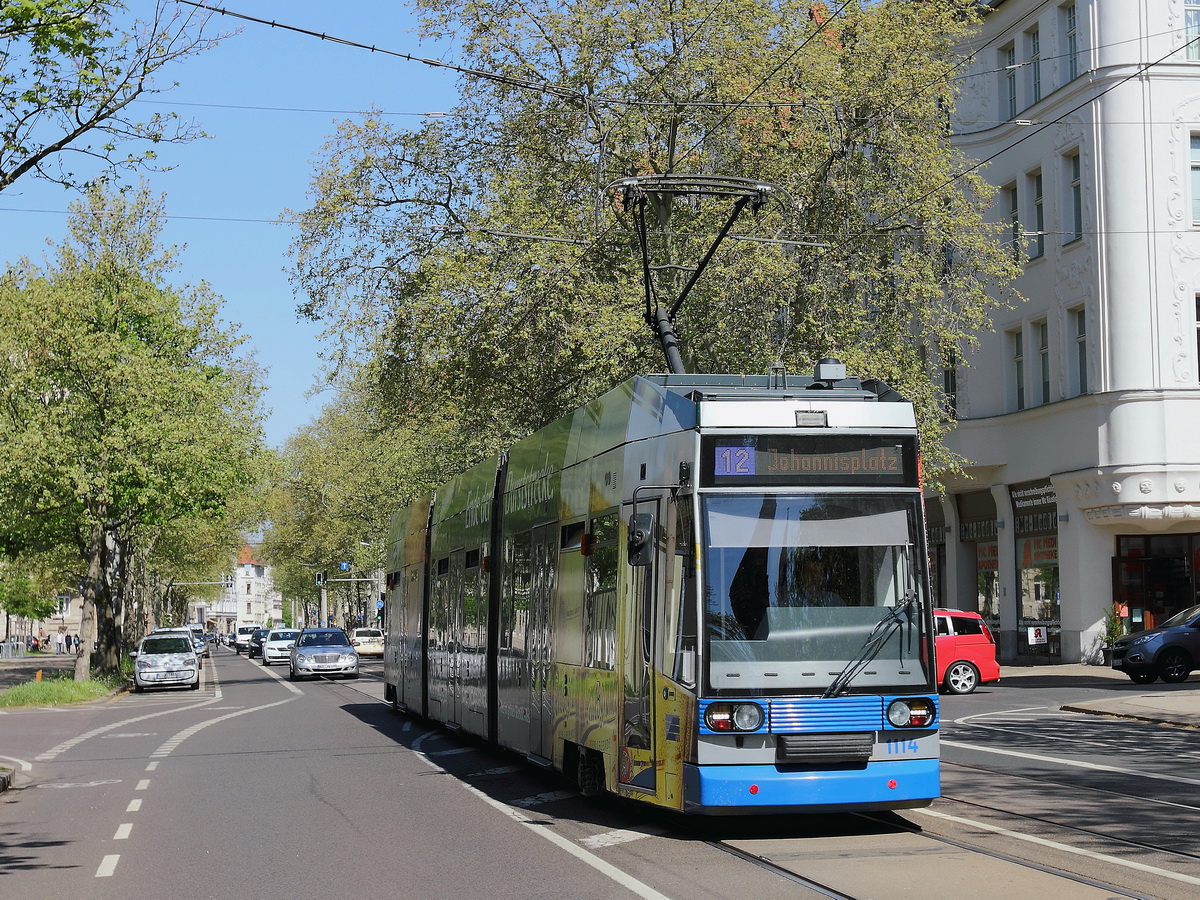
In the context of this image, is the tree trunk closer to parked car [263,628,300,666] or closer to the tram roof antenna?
the tram roof antenna

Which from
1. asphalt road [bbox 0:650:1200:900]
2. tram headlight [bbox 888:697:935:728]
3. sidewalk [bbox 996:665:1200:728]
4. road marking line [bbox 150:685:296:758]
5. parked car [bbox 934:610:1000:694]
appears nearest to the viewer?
asphalt road [bbox 0:650:1200:900]

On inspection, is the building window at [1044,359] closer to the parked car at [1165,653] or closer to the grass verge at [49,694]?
the parked car at [1165,653]

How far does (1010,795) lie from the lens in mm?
13000

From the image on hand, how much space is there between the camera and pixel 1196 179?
113 feet

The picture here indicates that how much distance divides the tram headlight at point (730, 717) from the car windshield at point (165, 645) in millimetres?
33216

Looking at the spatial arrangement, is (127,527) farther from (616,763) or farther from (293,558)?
(293,558)

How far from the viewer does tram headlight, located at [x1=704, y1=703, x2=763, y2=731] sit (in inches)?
396

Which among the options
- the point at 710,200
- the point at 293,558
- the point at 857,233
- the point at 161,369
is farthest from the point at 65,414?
the point at 293,558

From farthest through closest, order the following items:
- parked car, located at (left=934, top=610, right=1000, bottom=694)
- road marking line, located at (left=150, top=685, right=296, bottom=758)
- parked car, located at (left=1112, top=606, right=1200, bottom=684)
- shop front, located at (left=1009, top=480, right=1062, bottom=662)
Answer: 1. shop front, located at (left=1009, top=480, right=1062, bottom=662)
2. parked car, located at (left=1112, top=606, right=1200, bottom=684)
3. parked car, located at (left=934, top=610, right=1000, bottom=694)
4. road marking line, located at (left=150, top=685, right=296, bottom=758)

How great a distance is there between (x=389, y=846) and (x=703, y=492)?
3.40m

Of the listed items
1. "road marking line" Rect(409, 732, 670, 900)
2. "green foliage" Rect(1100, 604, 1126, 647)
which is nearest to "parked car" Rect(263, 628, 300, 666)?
"green foliage" Rect(1100, 604, 1126, 647)

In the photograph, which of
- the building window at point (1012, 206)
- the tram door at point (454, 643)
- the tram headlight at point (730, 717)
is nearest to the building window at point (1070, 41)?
the building window at point (1012, 206)

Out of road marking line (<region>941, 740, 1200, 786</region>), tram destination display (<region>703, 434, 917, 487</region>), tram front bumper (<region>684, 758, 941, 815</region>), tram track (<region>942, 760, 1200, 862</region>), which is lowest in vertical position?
road marking line (<region>941, 740, 1200, 786</region>)

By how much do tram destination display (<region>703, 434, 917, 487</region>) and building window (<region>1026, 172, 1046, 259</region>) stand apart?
2807 centimetres
